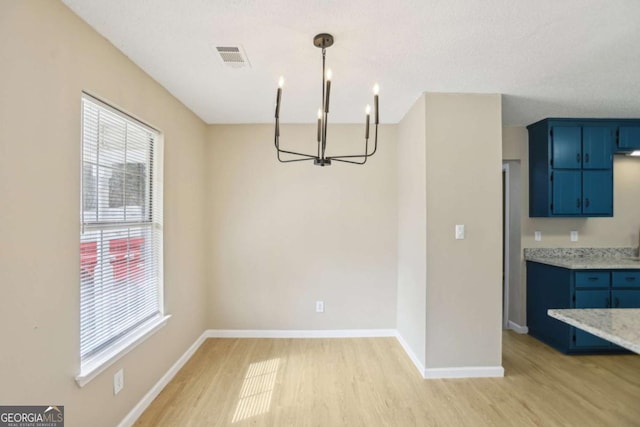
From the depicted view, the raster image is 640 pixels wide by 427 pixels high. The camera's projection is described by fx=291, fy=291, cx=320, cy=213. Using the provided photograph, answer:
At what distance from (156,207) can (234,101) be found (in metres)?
1.24

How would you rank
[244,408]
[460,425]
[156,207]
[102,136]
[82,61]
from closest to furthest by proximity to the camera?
1. [82,61]
2. [102,136]
3. [460,425]
4. [244,408]
5. [156,207]

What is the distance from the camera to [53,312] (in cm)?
146

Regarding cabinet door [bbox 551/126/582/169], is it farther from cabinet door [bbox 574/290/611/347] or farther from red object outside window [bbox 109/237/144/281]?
red object outside window [bbox 109/237/144/281]

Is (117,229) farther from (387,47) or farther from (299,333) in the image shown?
(299,333)

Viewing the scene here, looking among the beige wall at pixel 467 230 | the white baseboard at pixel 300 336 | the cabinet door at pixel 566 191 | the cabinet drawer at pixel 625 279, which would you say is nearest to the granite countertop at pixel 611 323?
the beige wall at pixel 467 230

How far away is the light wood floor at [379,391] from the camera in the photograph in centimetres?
212

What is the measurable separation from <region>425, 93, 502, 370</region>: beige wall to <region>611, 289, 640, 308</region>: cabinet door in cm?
153

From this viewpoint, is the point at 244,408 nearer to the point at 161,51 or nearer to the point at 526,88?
the point at 161,51

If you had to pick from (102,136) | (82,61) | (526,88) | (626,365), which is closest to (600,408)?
(626,365)

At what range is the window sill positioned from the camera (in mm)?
1629

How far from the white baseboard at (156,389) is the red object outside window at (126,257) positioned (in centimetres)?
92

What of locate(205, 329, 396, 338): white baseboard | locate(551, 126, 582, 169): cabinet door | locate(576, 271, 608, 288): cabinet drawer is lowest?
locate(205, 329, 396, 338): white baseboard

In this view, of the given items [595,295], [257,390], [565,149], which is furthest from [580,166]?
[257,390]

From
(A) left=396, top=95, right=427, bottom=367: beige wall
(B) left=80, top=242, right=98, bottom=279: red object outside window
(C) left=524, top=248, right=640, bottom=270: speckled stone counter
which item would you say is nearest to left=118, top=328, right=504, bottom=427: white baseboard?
(A) left=396, top=95, right=427, bottom=367: beige wall
